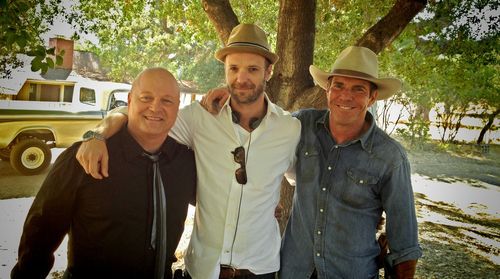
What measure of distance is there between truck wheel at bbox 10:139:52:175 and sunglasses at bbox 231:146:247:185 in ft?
25.4

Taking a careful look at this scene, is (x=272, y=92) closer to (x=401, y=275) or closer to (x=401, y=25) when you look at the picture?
(x=401, y=25)

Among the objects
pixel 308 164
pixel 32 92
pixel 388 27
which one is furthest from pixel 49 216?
pixel 32 92

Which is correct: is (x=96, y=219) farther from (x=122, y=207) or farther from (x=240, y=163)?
(x=240, y=163)

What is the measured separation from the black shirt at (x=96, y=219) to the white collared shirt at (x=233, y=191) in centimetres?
42

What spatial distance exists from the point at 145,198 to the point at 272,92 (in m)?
2.47

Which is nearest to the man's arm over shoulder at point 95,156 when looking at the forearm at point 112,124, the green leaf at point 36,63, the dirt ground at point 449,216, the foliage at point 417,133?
the forearm at point 112,124

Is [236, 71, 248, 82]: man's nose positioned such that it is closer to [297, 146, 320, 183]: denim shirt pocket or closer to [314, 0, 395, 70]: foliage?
[297, 146, 320, 183]: denim shirt pocket

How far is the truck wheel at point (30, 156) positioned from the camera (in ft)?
27.4

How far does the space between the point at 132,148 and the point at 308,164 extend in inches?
48.2

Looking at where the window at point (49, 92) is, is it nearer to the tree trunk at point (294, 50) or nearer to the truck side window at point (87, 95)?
the truck side window at point (87, 95)

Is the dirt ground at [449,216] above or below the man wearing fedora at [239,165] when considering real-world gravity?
below

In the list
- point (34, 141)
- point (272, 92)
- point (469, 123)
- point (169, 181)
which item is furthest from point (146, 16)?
point (469, 123)

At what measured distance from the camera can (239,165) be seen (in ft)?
8.08

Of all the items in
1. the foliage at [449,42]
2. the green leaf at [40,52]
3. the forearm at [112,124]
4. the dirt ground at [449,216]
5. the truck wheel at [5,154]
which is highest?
the foliage at [449,42]
